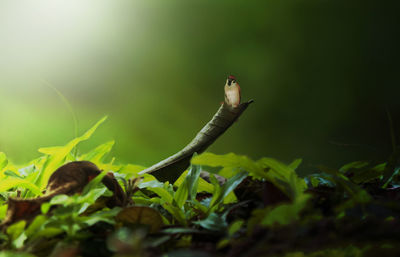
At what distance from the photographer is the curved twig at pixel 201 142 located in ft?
1.50

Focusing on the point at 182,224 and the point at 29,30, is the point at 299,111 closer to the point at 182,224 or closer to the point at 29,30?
the point at 29,30

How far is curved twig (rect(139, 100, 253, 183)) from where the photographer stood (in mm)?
456

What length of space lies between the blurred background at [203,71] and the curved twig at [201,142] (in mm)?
1115

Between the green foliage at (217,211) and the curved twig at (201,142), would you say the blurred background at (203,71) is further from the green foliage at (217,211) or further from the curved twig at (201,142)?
the green foliage at (217,211)

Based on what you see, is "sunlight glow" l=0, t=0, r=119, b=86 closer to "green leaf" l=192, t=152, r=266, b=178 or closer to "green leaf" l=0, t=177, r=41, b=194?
"green leaf" l=0, t=177, r=41, b=194

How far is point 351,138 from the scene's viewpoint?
2.00 m

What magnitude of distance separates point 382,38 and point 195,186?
2.11m

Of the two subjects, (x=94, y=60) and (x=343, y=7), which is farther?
(x=343, y=7)

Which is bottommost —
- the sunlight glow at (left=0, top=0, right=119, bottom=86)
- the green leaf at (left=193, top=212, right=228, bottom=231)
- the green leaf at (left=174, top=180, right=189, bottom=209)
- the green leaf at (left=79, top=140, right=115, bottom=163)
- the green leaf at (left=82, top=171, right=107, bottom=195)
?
the green leaf at (left=174, top=180, right=189, bottom=209)

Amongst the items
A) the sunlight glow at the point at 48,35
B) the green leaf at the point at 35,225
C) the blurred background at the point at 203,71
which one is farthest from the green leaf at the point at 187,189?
the sunlight glow at the point at 48,35

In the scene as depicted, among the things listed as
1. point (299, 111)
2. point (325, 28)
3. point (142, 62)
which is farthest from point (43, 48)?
point (325, 28)

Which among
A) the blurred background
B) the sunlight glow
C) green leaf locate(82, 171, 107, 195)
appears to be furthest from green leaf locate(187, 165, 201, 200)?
the sunlight glow

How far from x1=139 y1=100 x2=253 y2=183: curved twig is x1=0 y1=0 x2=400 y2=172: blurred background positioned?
1115 millimetres

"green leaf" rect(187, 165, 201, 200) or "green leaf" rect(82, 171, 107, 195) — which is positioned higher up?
"green leaf" rect(82, 171, 107, 195)
